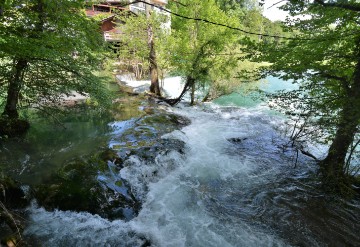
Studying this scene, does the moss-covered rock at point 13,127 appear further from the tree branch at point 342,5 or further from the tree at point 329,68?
the tree branch at point 342,5

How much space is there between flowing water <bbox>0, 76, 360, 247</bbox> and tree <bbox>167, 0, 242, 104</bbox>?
563 centimetres

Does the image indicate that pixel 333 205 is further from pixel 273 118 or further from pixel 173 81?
pixel 173 81

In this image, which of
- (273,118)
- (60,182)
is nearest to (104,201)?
(60,182)

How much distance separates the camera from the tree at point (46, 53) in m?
7.32

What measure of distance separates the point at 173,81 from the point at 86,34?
59.5 feet

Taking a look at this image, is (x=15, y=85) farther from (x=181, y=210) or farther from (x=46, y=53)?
(x=181, y=210)

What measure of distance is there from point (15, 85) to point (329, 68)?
10037 mm

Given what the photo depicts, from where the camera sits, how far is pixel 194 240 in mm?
5227

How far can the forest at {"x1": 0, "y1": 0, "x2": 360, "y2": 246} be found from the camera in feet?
17.7

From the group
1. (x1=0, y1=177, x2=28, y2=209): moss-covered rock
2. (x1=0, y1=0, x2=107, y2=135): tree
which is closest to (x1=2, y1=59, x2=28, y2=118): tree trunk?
(x1=0, y1=0, x2=107, y2=135): tree

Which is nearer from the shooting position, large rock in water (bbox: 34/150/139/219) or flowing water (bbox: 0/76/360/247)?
flowing water (bbox: 0/76/360/247)

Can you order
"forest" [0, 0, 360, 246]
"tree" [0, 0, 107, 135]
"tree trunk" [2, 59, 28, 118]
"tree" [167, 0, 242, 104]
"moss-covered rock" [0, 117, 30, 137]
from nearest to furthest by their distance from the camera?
"forest" [0, 0, 360, 246]
"tree" [0, 0, 107, 135]
"tree trunk" [2, 59, 28, 118]
"moss-covered rock" [0, 117, 30, 137]
"tree" [167, 0, 242, 104]

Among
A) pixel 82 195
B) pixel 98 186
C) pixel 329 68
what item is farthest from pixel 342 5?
pixel 82 195

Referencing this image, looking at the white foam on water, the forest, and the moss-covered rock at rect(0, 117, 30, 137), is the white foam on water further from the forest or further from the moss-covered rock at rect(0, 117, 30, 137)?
the moss-covered rock at rect(0, 117, 30, 137)
